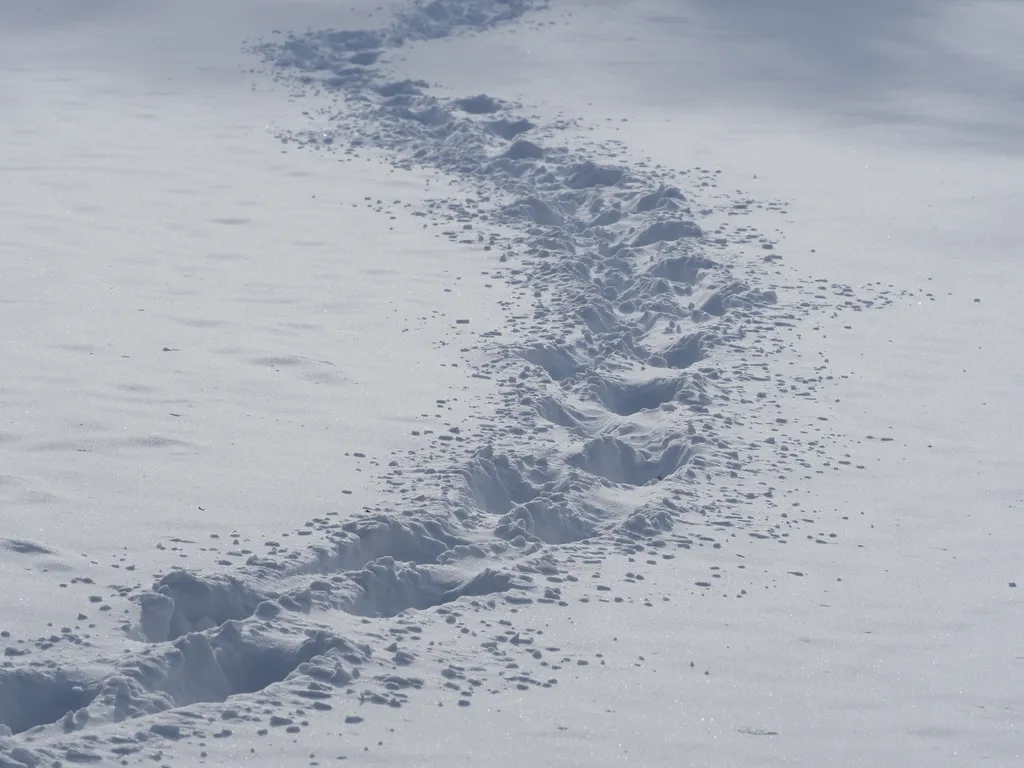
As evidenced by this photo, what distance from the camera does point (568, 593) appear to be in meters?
4.38

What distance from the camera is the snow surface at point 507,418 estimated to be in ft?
12.5

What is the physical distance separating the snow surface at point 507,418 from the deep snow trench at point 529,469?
0.02 metres

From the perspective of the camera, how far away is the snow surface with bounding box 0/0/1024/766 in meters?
3.81

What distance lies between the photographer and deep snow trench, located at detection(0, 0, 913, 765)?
380cm

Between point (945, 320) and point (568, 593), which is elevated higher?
point (945, 320)

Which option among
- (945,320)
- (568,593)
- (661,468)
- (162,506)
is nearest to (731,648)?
(568,593)

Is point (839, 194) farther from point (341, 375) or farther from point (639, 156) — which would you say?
point (341, 375)

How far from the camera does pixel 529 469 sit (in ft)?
16.9

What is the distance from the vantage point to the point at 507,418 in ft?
18.3

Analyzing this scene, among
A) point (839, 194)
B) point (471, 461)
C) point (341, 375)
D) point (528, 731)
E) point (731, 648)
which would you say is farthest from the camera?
point (839, 194)

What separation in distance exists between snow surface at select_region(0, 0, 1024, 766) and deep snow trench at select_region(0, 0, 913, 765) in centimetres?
2

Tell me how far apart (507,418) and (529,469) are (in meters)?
0.49

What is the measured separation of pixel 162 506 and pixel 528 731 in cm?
171

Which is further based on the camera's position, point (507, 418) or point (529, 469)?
point (507, 418)
